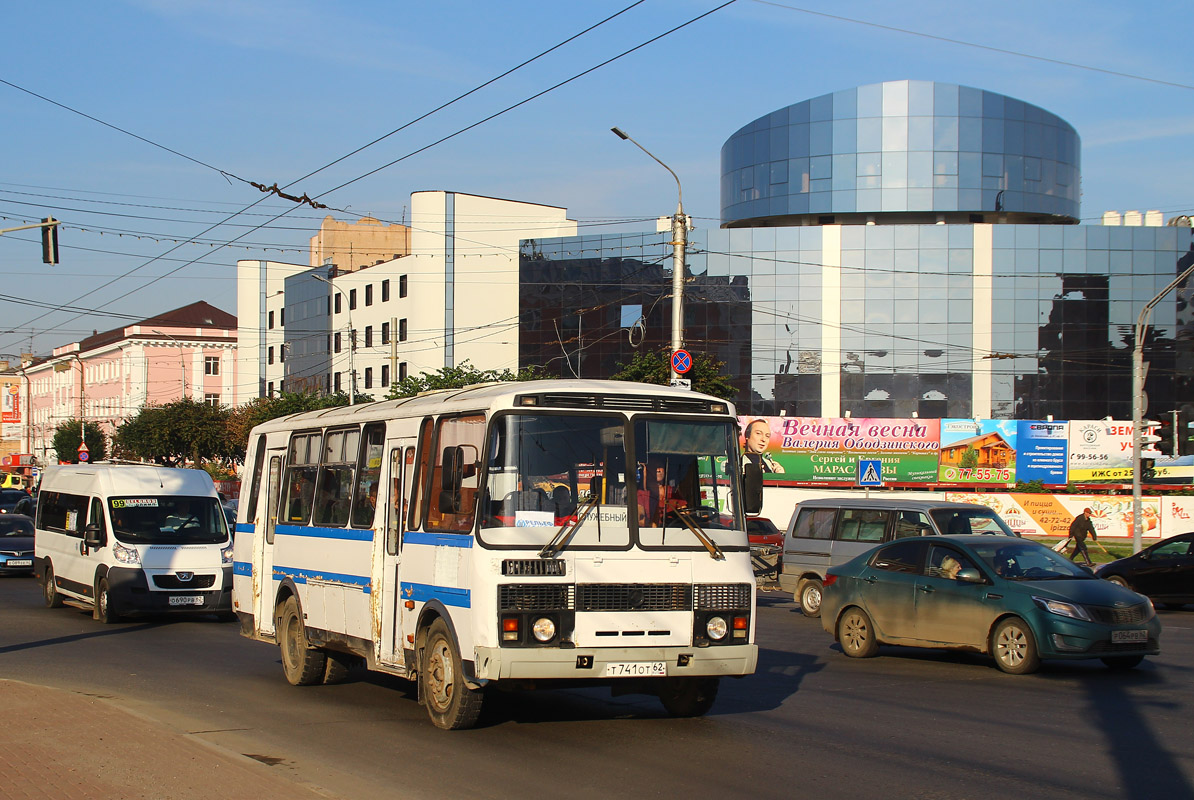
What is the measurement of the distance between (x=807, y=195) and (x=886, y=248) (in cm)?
577

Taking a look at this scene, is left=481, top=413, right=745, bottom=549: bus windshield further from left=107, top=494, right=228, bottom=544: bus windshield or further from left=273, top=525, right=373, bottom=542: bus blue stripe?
left=107, top=494, right=228, bottom=544: bus windshield

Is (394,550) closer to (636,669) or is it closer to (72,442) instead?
(636,669)

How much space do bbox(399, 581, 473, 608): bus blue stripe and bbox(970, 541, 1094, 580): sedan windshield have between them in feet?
23.0

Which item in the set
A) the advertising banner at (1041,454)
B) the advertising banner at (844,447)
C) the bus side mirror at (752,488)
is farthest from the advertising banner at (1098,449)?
the bus side mirror at (752,488)

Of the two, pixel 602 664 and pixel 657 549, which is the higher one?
pixel 657 549

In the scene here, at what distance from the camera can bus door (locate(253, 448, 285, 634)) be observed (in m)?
13.6

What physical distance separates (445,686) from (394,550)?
4.89 feet

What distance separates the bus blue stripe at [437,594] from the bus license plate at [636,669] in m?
1.14

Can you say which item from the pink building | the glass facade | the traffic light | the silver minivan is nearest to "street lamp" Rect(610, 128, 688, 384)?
the silver minivan

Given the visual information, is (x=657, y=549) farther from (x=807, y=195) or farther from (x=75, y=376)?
(x=75, y=376)

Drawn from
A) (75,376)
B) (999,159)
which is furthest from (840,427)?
(75,376)

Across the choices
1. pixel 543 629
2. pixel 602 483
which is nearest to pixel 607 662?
pixel 543 629

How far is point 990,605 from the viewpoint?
44.3 ft

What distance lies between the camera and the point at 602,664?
29.1 ft
